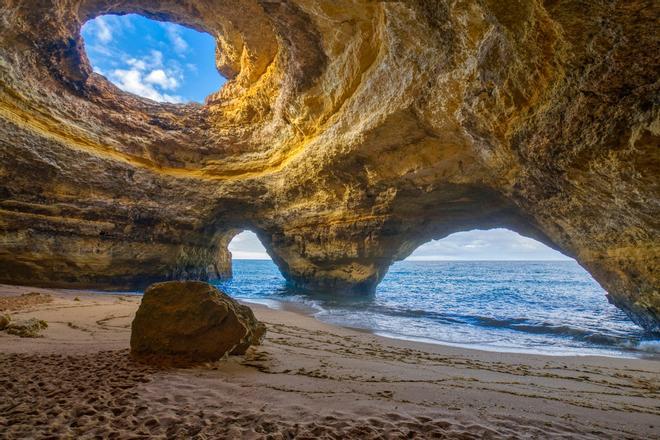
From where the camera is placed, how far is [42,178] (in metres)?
10.8

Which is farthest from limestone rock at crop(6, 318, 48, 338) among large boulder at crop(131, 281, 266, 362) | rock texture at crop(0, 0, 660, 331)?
rock texture at crop(0, 0, 660, 331)

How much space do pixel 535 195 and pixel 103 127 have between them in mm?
15409

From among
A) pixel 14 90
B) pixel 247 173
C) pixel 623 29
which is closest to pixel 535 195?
pixel 623 29

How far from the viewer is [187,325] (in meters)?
3.03

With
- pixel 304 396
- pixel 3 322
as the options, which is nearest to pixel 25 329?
pixel 3 322

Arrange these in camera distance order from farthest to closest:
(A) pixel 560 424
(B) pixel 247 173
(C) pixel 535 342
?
(B) pixel 247 173, (C) pixel 535 342, (A) pixel 560 424

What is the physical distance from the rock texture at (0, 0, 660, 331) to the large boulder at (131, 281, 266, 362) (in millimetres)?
4774

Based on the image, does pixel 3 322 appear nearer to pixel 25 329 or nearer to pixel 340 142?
pixel 25 329

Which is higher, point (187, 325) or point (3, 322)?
point (187, 325)

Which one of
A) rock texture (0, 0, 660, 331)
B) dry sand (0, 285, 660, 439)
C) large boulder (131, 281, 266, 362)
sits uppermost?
rock texture (0, 0, 660, 331)

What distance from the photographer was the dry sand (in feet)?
5.60

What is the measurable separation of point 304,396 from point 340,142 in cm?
861

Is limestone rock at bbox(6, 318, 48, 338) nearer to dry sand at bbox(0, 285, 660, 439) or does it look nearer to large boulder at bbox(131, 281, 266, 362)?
dry sand at bbox(0, 285, 660, 439)

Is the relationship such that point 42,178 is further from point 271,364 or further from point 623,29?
point 623,29
